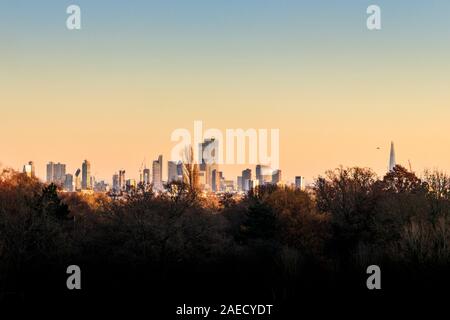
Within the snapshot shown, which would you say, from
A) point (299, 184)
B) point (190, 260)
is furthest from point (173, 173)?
point (190, 260)

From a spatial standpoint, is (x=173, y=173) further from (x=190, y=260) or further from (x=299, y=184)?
(x=190, y=260)

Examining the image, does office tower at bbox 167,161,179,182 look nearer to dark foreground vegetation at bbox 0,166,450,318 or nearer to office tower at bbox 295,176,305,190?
office tower at bbox 295,176,305,190

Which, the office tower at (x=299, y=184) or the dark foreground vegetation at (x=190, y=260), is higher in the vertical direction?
the office tower at (x=299, y=184)

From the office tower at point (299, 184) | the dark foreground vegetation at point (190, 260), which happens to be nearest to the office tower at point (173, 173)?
the office tower at point (299, 184)

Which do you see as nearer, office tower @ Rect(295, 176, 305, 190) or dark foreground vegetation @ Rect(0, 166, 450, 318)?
dark foreground vegetation @ Rect(0, 166, 450, 318)

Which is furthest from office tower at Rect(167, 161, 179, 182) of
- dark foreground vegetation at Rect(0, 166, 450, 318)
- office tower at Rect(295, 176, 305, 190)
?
dark foreground vegetation at Rect(0, 166, 450, 318)

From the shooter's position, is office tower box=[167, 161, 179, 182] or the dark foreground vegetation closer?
the dark foreground vegetation

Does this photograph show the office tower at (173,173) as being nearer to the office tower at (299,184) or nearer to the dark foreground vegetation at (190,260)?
the office tower at (299,184)

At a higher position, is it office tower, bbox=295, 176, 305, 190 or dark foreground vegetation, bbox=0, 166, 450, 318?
office tower, bbox=295, 176, 305, 190

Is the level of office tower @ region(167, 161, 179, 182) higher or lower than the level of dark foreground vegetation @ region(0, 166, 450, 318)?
higher

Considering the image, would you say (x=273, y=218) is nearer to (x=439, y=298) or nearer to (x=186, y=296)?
(x=186, y=296)
